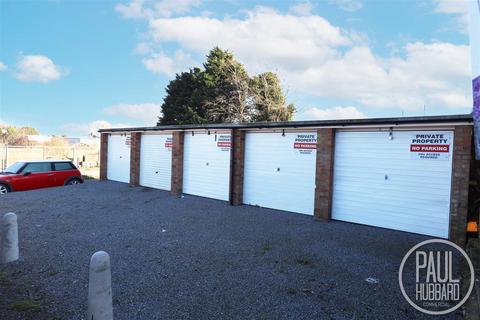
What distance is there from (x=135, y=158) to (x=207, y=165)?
187 inches

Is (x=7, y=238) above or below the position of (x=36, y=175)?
below

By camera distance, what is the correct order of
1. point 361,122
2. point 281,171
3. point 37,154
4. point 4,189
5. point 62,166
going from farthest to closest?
point 37,154, point 62,166, point 4,189, point 281,171, point 361,122

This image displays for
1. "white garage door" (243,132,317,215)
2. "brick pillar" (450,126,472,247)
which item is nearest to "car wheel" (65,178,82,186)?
"white garage door" (243,132,317,215)

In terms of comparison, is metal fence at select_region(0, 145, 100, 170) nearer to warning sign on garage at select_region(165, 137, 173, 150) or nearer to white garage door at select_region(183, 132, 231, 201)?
warning sign on garage at select_region(165, 137, 173, 150)

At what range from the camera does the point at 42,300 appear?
13.8 feet

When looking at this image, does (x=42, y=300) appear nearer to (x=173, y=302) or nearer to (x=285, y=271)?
(x=173, y=302)

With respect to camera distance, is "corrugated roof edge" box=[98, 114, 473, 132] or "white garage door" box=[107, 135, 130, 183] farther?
"white garage door" box=[107, 135, 130, 183]

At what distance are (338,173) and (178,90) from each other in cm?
2452

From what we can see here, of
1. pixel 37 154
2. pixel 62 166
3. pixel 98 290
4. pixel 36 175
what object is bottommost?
pixel 98 290

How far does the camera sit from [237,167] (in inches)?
446

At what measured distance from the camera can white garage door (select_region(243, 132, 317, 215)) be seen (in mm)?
9789

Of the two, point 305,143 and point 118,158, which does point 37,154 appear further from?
point 305,143

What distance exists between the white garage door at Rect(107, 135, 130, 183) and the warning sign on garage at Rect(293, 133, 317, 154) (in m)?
9.81

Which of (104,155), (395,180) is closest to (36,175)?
(104,155)
